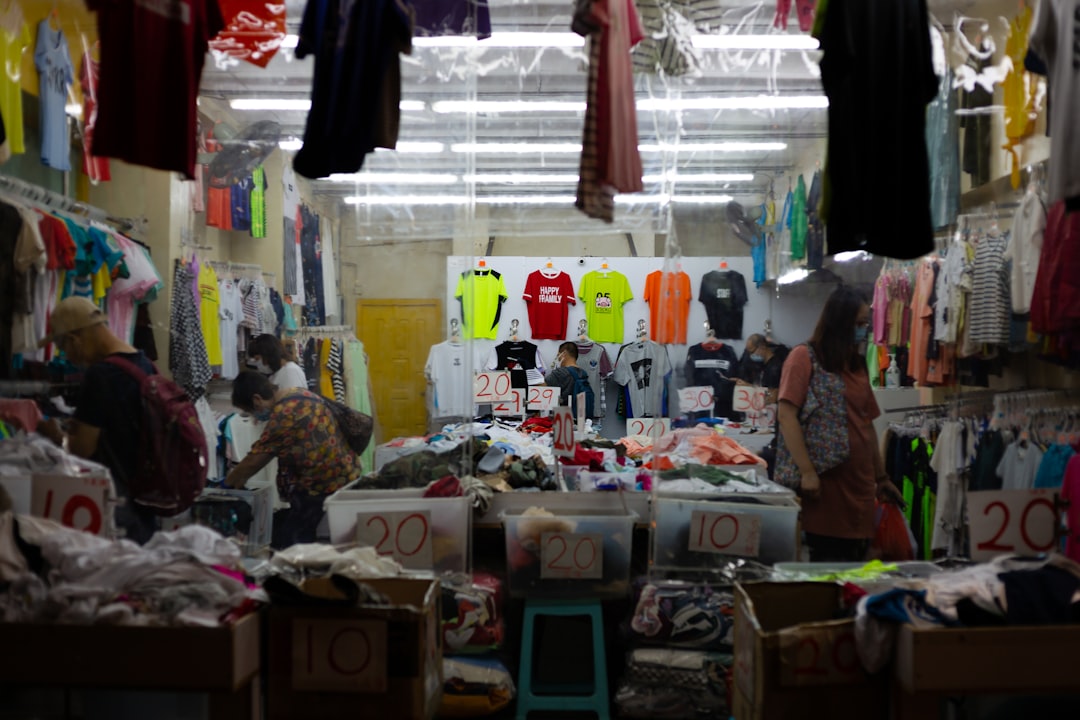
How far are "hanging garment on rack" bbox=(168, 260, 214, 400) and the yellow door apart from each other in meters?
1.31

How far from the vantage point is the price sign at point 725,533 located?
343 cm

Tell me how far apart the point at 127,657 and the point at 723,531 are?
6.83 ft

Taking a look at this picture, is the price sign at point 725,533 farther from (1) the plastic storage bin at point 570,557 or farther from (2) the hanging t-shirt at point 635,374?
(2) the hanging t-shirt at point 635,374

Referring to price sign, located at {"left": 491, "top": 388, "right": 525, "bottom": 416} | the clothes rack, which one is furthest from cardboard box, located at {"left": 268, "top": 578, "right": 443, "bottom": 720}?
price sign, located at {"left": 491, "top": 388, "right": 525, "bottom": 416}

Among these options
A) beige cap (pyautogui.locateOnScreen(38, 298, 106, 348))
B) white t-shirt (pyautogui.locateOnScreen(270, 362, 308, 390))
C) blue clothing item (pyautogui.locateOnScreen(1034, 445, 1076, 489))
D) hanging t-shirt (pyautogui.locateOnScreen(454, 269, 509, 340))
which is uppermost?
hanging t-shirt (pyautogui.locateOnScreen(454, 269, 509, 340))

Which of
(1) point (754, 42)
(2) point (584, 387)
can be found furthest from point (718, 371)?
(2) point (584, 387)

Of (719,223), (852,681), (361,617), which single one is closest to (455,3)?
(719,223)

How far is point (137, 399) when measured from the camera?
3393mm

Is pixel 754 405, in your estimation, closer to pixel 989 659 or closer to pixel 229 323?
pixel 989 659

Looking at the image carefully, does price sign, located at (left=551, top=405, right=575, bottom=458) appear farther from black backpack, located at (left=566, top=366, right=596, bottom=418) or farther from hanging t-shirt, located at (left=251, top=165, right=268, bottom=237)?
black backpack, located at (left=566, top=366, right=596, bottom=418)

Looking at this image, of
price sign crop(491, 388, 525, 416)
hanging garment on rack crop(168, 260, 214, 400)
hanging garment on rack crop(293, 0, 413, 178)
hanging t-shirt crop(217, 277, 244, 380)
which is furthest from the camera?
price sign crop(491, 388, 525, 416)

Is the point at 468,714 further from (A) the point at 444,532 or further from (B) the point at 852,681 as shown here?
(B) the point at 852,681

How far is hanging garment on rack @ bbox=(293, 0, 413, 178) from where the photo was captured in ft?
9.35

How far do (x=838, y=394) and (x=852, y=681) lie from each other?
138 cm
